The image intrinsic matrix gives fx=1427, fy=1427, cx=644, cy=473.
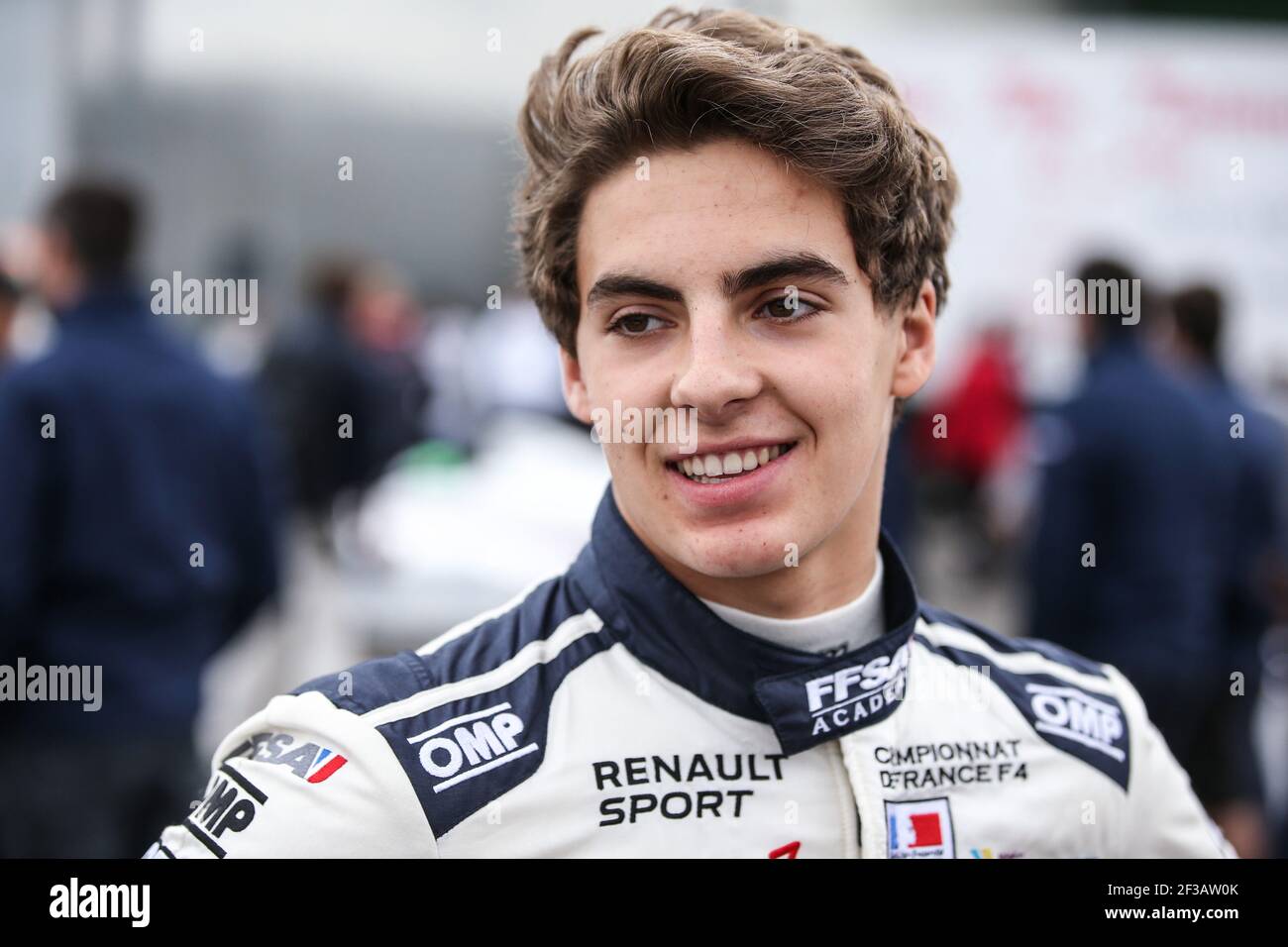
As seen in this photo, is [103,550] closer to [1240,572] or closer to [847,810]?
[847,810]

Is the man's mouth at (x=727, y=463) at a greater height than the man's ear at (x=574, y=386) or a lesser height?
lesser

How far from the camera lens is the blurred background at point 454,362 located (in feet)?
11.7

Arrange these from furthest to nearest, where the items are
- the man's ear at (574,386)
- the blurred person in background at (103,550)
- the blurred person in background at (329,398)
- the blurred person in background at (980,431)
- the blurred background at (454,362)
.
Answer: the blurred person in background at (980,431) → the blurred person in background at (329,398) → the blurred background at (454,362) → the blurred person in background at (103,550) → the man's ear at (574,386)

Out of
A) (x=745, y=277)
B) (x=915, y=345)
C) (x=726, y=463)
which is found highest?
(x=745, y=277)

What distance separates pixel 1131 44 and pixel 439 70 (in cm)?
622

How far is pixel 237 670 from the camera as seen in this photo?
557 centimetres

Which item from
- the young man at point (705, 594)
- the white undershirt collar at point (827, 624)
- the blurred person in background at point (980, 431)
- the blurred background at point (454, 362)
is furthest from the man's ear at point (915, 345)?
the blurred person in background at point (980, 431)

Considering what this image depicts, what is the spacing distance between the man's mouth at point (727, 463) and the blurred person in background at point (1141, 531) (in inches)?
124

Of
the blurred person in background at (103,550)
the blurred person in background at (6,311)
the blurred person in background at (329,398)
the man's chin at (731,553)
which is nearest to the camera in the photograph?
the man's chin at (731,553)

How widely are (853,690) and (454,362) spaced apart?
10239mm

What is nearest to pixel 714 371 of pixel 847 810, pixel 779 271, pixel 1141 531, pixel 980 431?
pixel 779 271

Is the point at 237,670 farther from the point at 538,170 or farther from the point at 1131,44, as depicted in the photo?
the point at 1131,44

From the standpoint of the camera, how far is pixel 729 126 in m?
1.70

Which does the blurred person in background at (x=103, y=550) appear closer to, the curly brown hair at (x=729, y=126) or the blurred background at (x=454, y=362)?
the blurred background at (x=454, y=362)
